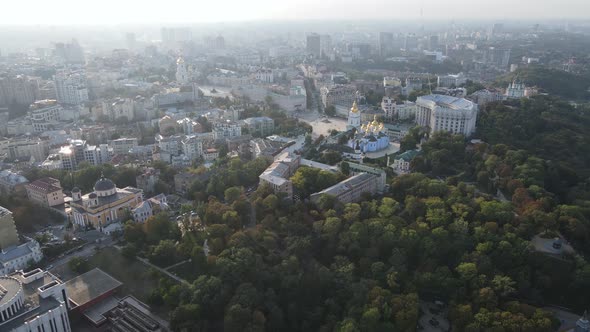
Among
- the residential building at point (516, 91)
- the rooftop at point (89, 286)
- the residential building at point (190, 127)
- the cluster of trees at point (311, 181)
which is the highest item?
the residential building at point (516, 91)

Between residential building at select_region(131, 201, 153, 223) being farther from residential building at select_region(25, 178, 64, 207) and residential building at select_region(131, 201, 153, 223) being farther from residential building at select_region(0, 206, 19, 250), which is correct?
residential building at select_region(25, 178, 64, 207)

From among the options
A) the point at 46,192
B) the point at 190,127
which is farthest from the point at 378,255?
the point at 190,127

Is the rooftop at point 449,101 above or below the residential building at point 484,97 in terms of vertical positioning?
above

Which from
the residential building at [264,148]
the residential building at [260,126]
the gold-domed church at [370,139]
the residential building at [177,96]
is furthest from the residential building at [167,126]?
the gold-domed church at [370,139]

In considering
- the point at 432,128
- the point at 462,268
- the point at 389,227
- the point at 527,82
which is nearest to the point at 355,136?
the point at 432,128

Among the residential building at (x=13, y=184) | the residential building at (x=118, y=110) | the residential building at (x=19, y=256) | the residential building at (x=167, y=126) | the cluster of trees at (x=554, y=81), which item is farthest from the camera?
the cluster of trees at (x=554, y=81)

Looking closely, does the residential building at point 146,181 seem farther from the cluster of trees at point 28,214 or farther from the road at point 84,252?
the road at point 84,252

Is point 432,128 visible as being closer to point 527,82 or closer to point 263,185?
point 263,185
